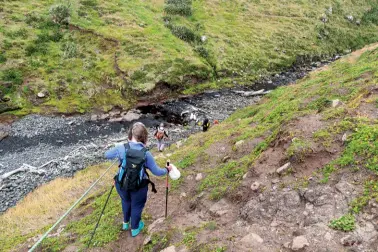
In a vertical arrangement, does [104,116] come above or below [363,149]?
below

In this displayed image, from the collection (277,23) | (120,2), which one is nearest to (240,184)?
(120,2)

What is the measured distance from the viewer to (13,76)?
39062mm

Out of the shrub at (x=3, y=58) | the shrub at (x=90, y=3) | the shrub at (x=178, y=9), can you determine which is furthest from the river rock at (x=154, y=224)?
the shrub at (x=178, y=9)

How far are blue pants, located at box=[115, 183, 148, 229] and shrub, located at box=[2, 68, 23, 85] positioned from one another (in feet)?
115

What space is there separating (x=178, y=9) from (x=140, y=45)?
1629 cm

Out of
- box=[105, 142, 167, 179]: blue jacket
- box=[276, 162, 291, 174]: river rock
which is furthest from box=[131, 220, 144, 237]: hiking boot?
box=[276, 162, 291, 174]: river rock

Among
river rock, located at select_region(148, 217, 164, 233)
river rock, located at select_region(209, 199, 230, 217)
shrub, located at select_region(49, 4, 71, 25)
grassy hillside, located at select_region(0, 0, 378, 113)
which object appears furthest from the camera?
shrub, located at select_region(49, 4, 71, 25)

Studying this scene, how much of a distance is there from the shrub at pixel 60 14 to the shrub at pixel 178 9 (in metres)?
19.5

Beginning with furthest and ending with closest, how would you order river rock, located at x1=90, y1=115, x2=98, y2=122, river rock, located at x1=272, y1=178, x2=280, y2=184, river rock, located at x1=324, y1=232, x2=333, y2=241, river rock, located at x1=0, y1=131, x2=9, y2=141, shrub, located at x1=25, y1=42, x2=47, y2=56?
shrub, located at x1=25, y1=42, x2=47, y2=56
river rock, located at x1=90, y1=115, x2=98, y2=122
river rock, located at x1=0, y1=131, x2=9, y2=141
river rock, located at x1=272, y1=178, x2=280, y2=184
river rock, located at x1=324, y1=232, x2=333, y2=241

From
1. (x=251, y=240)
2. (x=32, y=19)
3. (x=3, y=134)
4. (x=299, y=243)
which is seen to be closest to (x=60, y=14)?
(x=32, y=19)

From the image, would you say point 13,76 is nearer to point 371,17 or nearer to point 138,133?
point 138,133

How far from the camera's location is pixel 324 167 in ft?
32.0

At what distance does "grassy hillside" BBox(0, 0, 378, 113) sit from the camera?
4044cm

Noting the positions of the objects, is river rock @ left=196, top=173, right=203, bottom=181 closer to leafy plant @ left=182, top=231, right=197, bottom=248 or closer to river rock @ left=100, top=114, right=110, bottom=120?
leafy plant @ left=182, top=231, right=197, bottom=248
